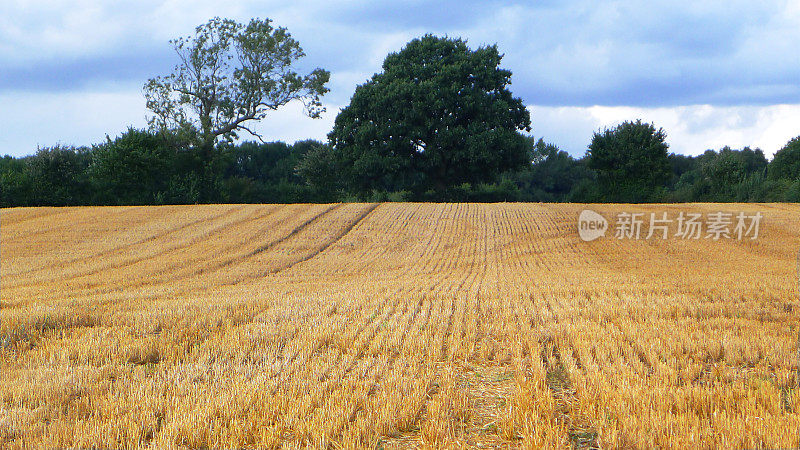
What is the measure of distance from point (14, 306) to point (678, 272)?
1763 cm

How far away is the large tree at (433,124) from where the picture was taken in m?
50.3

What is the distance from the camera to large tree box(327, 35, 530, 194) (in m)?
50.3

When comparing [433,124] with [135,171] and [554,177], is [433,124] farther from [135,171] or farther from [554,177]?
[554,177]

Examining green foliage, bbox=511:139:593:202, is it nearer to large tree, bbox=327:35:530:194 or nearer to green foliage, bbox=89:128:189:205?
large tree, bbox=327:35:530:194

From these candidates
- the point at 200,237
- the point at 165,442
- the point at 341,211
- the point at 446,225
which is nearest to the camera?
the point at 165,442

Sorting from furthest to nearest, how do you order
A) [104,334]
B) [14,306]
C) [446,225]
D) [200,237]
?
[446,225]
[200,237]
[14,306]
[104,334]

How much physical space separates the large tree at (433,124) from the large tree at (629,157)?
49.3 ft

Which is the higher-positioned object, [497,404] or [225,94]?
[225,94]

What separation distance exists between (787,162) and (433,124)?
162 ft

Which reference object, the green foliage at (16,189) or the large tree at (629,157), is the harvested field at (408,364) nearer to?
the green foliage at (16,189)

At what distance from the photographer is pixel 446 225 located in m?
32.4

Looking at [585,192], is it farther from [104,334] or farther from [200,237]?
[104,334]

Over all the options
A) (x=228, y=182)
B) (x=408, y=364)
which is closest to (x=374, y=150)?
(x=228, y=182)

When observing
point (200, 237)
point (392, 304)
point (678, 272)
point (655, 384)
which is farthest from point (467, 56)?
point (655, 384)
